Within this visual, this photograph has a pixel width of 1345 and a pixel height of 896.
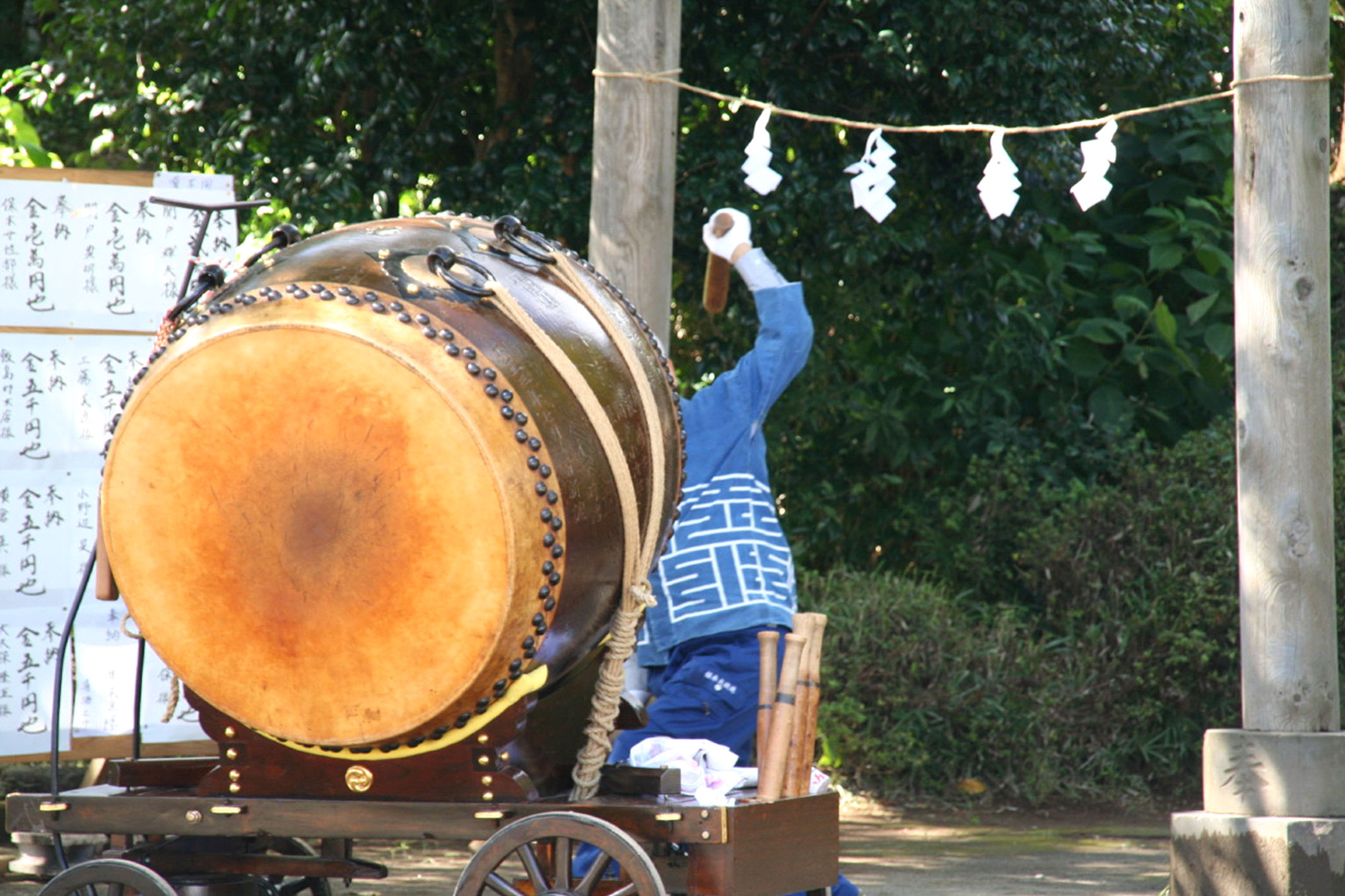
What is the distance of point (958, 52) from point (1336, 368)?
95.6 inches

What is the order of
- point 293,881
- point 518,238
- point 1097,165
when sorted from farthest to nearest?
point 1097,165 → point 293,881 → point 518,238

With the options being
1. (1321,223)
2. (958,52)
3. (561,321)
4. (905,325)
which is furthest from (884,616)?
(561,321)

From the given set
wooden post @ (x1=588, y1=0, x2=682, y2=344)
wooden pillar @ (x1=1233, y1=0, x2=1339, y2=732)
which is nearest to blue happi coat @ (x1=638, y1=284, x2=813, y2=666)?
wooden post @ (x1=588, y1=0, x2=682, y2=344)

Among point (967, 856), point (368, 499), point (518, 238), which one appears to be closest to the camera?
point (368, 499)

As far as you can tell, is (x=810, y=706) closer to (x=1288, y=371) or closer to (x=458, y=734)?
(x=458, y=734)

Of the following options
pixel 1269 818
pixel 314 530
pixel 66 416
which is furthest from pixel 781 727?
pixel 66 416

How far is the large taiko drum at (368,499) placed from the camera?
2.50 m

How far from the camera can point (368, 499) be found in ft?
8.26

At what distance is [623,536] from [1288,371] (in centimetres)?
228

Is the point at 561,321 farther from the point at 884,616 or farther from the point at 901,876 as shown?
the point at 884,616

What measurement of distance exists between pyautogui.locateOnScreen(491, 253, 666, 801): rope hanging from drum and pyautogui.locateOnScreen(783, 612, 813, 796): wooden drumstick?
27 centimetres

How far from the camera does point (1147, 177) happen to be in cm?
778

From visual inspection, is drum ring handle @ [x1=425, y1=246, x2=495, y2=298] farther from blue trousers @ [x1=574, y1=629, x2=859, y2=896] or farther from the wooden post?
the wooden post

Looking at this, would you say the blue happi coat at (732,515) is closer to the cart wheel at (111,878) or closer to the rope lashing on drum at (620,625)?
the rope lashing on drum at (620,625)
